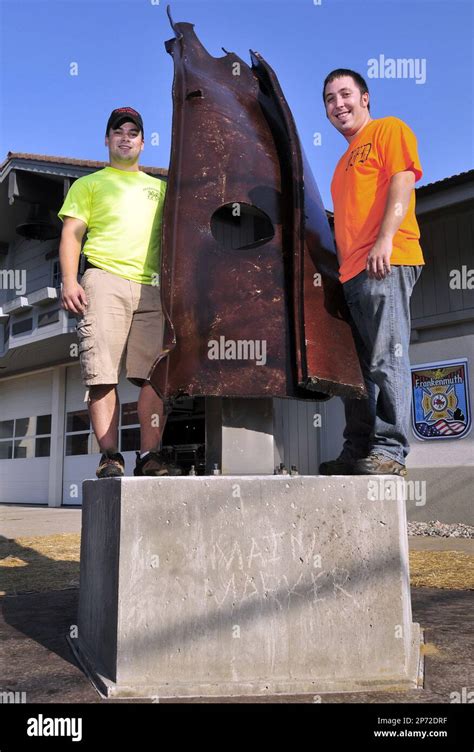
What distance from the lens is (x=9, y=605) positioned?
3.69m

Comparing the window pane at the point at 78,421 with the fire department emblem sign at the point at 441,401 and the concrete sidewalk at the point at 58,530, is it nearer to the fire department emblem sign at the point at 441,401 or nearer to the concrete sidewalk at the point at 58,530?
the concrete sidewalk at the point at 58,530

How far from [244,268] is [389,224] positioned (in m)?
0.58

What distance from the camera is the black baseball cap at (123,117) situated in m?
3.01

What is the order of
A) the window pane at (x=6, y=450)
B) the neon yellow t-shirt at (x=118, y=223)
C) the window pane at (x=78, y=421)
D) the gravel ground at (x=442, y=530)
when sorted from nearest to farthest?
the neon yellow t-shirt at (x=118, y=223)
the gravel ground at (x=442, y=530)
the window pane at (x=78, y=421)
the window pane at (x=6, y=450)

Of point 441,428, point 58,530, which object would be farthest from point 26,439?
point 441,428

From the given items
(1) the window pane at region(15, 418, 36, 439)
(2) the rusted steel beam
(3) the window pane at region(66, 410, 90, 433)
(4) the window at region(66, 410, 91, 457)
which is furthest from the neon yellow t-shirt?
(1) the window pane at region(15, 418, 36, 439)

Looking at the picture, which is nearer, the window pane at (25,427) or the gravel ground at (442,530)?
the gravel ground at (442,530)

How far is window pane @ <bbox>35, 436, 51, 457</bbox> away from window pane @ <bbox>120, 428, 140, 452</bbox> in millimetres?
3275

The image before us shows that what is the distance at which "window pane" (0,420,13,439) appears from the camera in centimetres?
1783

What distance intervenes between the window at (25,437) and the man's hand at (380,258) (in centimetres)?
1469

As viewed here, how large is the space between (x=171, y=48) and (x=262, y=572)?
7.39ft

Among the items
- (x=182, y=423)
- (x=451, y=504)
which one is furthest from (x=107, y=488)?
(x=182, y=423)

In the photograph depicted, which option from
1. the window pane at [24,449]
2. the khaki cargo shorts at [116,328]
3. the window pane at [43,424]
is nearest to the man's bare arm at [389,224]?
the khaki cargo shorts at [116,328]

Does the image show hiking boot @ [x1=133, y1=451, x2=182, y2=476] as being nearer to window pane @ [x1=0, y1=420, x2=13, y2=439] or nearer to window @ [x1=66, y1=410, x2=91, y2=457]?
window @ [x1=66, y1=410, x2=91, y2=457]
